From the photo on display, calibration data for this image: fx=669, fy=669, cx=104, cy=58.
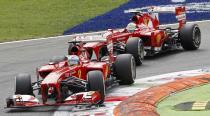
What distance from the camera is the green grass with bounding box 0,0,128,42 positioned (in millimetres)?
25989

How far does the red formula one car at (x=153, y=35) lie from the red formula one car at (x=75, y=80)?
280 centimetres

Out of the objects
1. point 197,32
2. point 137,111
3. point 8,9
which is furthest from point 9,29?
point 137,111

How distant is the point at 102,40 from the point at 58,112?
3.43 m

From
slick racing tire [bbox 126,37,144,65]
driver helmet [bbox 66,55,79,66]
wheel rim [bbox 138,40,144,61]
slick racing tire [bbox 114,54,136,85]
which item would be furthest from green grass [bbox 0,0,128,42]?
driver helmet [bbox 66,55,79,66]

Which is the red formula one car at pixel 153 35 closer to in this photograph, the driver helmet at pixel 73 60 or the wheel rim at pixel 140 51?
the wheel rim at pixel 140 51

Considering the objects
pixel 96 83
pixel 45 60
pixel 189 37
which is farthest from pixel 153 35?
pixel 96 83

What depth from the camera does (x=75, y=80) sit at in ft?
38.3

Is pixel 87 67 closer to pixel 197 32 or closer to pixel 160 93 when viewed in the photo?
pixel 160 93

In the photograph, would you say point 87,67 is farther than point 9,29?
No

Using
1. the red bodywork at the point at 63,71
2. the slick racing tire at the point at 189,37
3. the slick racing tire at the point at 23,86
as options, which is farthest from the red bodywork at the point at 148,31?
the slick racing tire at the point at 23,86

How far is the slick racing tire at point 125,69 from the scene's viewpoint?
1292 cm

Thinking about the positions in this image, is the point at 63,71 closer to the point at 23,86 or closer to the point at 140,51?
the point at 23,86

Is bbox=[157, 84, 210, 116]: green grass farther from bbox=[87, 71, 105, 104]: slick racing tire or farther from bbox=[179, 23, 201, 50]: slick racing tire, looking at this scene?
bbox=[179, 23, 201, 50]: slick racing tire

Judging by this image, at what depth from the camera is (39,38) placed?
23.9 metres
